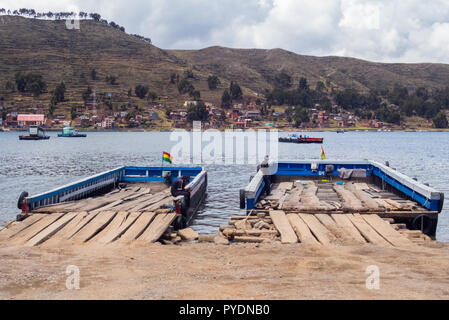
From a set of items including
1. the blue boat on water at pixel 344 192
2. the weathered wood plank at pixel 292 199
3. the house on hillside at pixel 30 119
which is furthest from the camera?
the house on hillside at pixel 30 119

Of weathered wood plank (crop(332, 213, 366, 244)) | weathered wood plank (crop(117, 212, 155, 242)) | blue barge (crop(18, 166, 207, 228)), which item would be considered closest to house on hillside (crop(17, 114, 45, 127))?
blue barge (crop(18, 166, 207, 228))

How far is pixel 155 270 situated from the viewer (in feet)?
32.2

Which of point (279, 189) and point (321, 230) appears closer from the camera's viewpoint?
point (321, 230)

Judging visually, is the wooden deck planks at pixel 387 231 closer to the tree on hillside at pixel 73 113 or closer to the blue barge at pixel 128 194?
the blue barge at pixel 128 194

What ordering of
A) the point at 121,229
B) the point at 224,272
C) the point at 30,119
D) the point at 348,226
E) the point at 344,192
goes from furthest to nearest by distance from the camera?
the point at 30,119, the point at 344,192, the point at 348,226, the point at 121,229, the point at 224,272

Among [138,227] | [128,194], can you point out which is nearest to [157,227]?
[138,227]

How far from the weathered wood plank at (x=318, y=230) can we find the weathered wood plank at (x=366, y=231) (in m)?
0.98

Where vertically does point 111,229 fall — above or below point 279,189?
above

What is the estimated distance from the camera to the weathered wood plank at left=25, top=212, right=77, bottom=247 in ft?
40.4

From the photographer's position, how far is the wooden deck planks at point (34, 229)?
493 inches

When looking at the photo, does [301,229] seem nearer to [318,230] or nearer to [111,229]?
[318,230]

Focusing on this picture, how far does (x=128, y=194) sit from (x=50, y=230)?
8977 mm

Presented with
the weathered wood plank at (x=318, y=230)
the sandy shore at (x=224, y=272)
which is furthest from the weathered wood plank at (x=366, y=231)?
the weathered wood plank at (x=318, y=230)

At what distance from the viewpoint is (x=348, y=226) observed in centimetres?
1401
